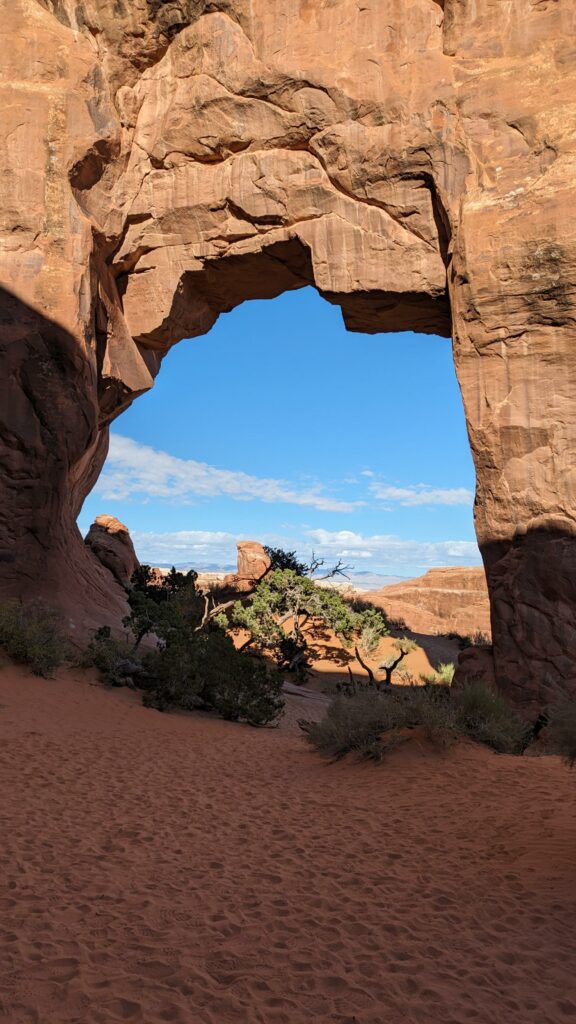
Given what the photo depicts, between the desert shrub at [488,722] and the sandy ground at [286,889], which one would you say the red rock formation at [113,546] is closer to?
the desert shrub at [488,722]

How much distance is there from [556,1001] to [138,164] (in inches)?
780

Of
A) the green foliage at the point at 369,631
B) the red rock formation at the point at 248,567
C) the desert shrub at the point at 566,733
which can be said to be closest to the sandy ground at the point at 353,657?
the green foliage at the point at 369,631

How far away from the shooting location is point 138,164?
1795 cm

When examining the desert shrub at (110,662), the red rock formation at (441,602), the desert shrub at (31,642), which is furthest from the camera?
the red rock formation at (441,602)

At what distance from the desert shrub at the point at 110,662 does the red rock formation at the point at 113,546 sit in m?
13.1

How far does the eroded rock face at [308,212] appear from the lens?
553 inches

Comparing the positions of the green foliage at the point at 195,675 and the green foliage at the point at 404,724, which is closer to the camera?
the green foliage at the point at 404,724

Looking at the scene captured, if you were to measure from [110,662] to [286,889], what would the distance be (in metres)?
9.66

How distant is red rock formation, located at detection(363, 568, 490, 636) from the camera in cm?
3325

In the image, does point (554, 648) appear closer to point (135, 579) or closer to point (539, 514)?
point (539, 514)

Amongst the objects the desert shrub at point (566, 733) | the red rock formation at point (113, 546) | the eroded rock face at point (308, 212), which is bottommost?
the desert shrub at point (566, 733)

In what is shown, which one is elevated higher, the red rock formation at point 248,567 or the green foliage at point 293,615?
the red rock formation at point 248,567

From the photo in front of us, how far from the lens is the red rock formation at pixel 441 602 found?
33250 millimetres

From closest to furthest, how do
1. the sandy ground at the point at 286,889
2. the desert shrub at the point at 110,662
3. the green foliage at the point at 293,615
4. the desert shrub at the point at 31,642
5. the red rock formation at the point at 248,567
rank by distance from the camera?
the sandy ground at the point at 286,889 → the desert shrub at the point at 31,642 → the desert shrub at the point at 110,662 → the green foliage at the point at 293,615 → the red rock formation at the point at 248,567
